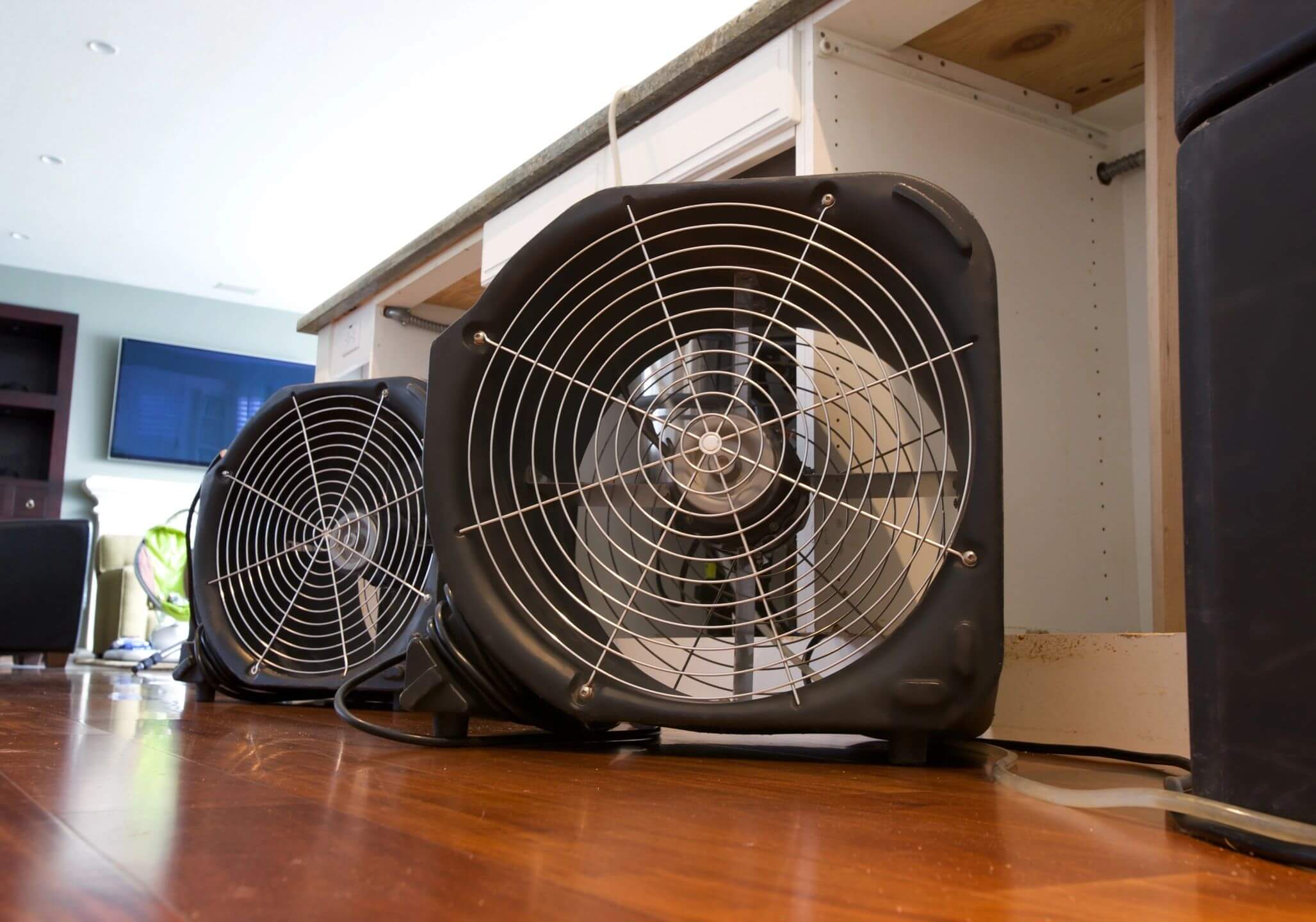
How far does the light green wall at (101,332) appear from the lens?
21.8ft

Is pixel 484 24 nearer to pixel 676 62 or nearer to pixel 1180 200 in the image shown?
pixel 676 62

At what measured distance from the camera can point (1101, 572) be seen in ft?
3.80

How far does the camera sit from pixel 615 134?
50.0 inches

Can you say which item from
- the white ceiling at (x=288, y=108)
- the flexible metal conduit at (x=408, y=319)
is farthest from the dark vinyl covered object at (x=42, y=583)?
the white ceiling at (x=288, y=108)

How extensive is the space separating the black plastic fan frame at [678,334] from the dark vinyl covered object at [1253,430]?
0.67 ft

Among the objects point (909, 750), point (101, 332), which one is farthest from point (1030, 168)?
point (101, 332)

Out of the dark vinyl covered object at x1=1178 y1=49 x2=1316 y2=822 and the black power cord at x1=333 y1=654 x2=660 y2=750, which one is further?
the black power cord at x1=333 y1=654 x2=660 y2=750

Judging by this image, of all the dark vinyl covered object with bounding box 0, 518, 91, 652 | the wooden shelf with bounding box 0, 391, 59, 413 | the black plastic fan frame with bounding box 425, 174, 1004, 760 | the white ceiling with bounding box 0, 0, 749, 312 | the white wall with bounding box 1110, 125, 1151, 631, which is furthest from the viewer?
the wooden shelf with bounding box 0, 391, 59, 413

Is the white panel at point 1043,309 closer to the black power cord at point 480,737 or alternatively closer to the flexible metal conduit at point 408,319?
the black power cord at point 480,737

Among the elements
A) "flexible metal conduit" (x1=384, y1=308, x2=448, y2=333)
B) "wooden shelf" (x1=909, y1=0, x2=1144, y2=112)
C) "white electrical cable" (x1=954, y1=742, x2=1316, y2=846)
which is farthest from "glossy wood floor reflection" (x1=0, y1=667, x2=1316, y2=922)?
"flexible metal conduit" (x1=384, y1=308, x2=448, y2=333)

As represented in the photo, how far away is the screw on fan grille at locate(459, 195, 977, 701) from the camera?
693 mm

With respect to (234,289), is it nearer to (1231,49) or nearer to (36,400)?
(36,400)

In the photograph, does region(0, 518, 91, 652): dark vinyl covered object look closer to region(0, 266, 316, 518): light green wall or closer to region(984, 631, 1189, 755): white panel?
region(984, 631, 1189, 755): white panel

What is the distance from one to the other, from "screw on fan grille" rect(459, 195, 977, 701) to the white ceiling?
3.27 meters
